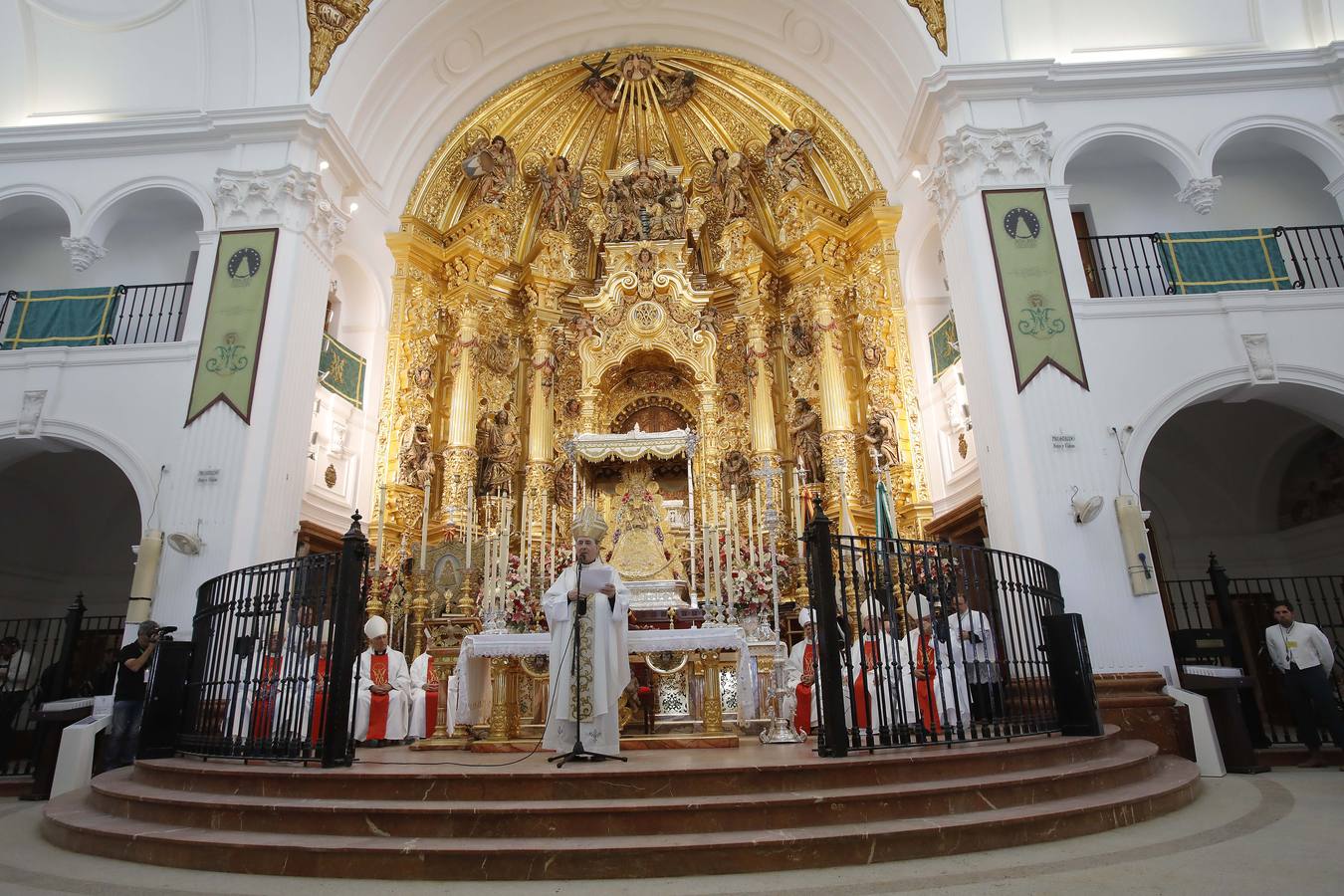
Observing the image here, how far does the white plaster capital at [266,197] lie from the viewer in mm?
10633

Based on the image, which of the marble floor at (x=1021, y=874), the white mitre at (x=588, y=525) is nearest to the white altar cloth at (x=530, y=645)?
the white mitre at (x=588, y=525)

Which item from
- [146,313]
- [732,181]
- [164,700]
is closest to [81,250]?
[146,313]

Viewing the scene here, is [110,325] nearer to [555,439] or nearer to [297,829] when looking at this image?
[555,439]

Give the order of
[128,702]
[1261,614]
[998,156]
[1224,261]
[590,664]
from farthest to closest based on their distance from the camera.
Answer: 1. [1261,614]
2. [1224,261]
3. [998,156]
4. [128,702]
5. [590,664]

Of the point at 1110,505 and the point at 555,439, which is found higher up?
the point at 555,439

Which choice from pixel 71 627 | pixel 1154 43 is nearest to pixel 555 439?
pixel 71 627

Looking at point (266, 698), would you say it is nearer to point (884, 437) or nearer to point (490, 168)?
point (884, 437)

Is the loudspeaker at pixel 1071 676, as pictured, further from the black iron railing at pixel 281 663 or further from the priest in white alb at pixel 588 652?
the black iron railing at pixel 281 663

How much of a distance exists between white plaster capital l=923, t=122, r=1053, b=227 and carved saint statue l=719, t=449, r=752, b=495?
5709 mm

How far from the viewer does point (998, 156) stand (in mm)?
10391

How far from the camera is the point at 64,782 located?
7055 millimetres

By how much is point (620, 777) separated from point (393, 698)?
14.4ft

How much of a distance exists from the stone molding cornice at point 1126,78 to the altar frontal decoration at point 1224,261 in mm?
2073

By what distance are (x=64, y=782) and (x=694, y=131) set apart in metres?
13.9
